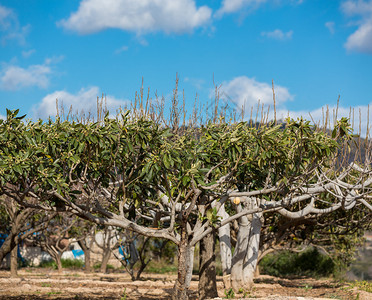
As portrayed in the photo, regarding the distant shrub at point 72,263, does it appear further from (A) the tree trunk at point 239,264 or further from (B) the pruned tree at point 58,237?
(A) the tree trunk at point 239,264

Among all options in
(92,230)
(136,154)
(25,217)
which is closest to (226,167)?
(136,154)

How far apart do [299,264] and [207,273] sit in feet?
49.7

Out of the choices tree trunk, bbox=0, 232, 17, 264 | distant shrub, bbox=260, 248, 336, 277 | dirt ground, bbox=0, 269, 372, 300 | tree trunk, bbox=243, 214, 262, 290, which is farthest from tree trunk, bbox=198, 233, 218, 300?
distant shrub, bbox=260, 248, 336, 277

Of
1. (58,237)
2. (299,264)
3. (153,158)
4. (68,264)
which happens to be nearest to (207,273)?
(153,158)

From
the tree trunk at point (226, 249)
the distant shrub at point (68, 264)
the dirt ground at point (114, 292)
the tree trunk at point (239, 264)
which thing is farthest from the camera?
the distant shrub at point (68, 264)

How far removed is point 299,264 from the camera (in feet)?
86.9

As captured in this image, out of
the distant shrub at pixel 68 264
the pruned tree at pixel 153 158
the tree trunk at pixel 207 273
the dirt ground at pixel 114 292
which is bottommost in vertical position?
the distant shrub at pixel 68 264

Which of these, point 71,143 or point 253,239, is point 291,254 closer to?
point 253,239

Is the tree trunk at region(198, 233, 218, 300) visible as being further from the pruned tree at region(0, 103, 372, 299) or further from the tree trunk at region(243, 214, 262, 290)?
the pruned tree at region(0, 103, 372, 299)

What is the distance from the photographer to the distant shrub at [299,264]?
83.4ft

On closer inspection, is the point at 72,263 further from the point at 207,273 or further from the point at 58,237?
the point at 207,273

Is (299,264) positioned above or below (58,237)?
below

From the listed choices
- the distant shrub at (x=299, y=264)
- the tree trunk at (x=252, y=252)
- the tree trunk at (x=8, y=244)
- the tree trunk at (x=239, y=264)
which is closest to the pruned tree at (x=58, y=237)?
the tree trunk at (x=8, y=244)

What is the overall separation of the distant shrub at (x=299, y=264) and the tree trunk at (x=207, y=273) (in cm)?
1395
